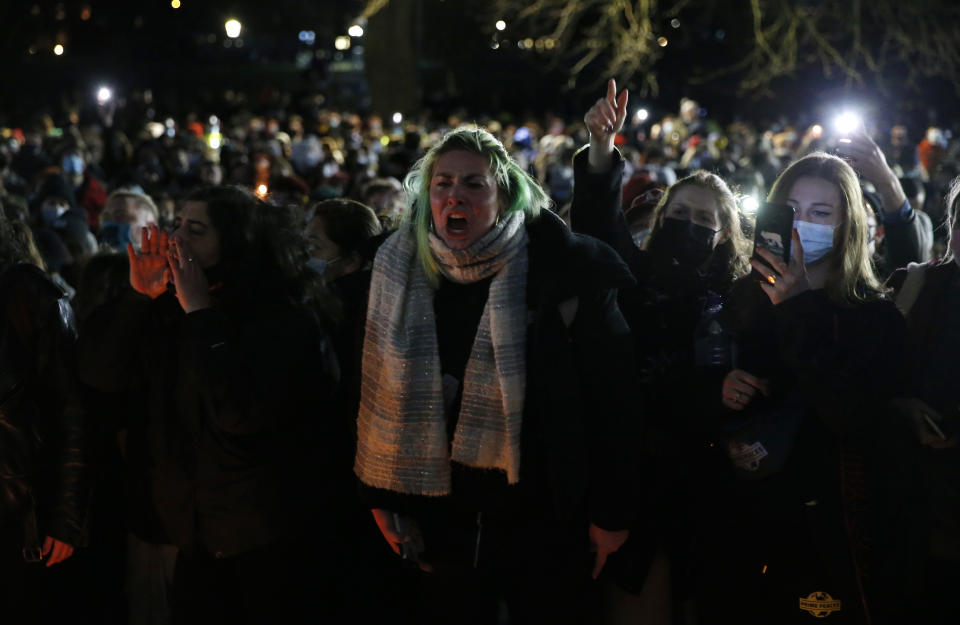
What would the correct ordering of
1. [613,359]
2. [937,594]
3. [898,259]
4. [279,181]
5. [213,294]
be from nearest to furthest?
[613,359] → [213,294] → [937,594] → [898,259] → [279,181]

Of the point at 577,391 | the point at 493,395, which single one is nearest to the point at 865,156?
the point at 577,391

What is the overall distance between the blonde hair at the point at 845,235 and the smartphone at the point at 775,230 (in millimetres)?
274

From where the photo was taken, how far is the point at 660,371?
12.1 feet

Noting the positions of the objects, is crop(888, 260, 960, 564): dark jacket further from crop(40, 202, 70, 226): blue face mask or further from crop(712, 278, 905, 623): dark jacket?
crop(40, 202, 70, 226): blue face mask

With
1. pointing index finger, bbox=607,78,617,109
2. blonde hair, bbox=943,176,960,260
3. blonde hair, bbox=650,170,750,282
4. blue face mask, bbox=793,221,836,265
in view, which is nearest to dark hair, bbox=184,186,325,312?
pointing index finger, bbox=607,78,617,109

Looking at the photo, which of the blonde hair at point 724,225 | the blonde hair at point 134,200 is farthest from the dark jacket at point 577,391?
the blonde hair at point 134,200

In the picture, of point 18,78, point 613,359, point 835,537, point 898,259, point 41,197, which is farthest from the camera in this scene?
point 18,78

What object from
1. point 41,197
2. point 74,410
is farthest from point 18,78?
point 74,410

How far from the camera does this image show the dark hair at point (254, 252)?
12.2 ft

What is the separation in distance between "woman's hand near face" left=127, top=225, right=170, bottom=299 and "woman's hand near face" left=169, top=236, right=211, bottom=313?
0.06 m

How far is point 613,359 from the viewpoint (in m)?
3.23

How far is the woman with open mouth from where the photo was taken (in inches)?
126

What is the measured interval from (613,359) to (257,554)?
1.38 metres

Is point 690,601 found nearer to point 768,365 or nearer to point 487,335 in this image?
point 768,365
